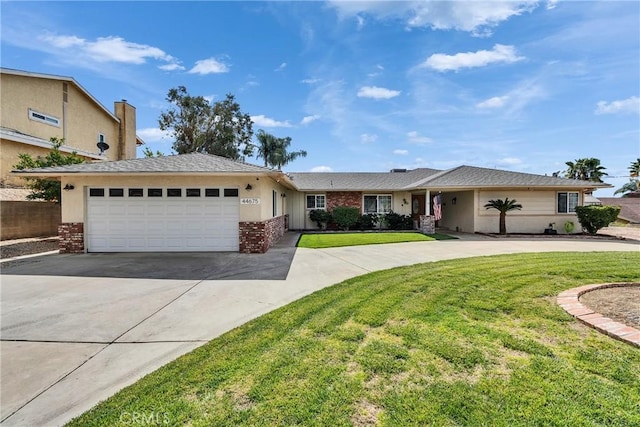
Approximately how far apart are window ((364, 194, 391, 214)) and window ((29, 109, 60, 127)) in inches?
736

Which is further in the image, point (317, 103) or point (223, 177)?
point (317, 103)

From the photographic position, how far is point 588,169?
32.9m

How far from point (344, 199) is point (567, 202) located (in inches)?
473

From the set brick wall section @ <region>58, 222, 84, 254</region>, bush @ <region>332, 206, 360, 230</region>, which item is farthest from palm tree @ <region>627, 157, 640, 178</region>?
brick wall section @ <region>58, 222, 84, 254</region>

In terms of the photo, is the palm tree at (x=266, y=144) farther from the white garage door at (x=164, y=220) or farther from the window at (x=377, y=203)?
the white garage door at (x=164, y=220)

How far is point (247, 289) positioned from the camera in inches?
242

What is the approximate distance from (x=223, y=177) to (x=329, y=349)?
8404mm

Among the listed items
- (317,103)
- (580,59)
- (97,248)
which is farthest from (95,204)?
(580,59)

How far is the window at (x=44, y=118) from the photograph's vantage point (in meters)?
17.0

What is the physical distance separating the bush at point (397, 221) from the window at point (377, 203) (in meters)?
0.74

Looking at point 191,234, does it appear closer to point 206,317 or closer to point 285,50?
point 206,317

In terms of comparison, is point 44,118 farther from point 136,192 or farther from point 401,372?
point 401,372

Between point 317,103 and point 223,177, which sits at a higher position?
point 317,103

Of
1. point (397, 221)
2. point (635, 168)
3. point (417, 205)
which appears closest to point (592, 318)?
point (397, 221)
